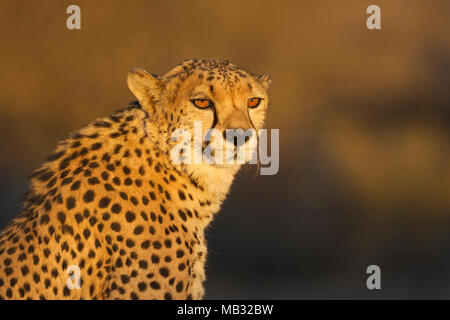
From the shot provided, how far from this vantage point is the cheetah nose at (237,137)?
10.8ft

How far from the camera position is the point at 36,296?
3088 millimetres

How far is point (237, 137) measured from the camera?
3291mm

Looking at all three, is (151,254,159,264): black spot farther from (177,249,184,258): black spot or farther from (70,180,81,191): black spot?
(70,180,81,191): black spot

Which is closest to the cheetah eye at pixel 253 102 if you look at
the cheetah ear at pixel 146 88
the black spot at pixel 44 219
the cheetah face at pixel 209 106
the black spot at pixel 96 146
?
the cheetah face at pixel 209 106

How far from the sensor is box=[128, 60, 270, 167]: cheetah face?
3350 mm

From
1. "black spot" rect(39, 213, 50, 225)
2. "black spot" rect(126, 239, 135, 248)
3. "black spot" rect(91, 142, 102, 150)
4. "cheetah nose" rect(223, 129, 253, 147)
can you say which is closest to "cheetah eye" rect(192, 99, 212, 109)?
"cheetah nose" rect(223, 129, 253, 147)

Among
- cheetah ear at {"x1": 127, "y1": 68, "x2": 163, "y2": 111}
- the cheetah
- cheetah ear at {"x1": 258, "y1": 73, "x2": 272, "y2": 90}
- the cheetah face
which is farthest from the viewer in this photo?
cheetah ear at {"x1": 258, "y1": 73, "x2": 272, "y2": 90}

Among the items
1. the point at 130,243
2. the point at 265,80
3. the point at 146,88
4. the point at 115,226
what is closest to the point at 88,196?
the point at 115,226
